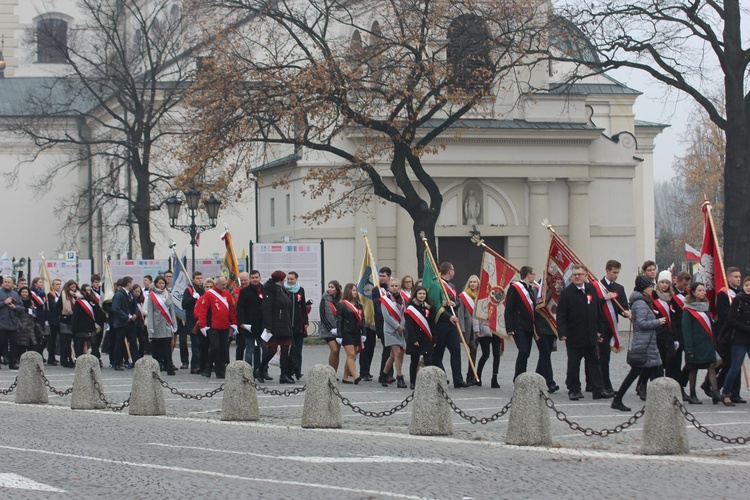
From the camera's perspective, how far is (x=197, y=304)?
23516 mm

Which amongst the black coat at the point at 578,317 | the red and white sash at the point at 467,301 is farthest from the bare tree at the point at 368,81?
the black coat at the point at 578,317

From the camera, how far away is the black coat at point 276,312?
21578mm

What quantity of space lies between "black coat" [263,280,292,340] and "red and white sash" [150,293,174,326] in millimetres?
3976

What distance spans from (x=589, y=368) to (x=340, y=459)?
6995 millimetres

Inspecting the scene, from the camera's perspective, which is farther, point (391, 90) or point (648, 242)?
point (648, 242)

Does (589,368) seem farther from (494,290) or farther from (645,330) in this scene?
(494,290)

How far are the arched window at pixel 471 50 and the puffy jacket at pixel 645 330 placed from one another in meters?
15.6

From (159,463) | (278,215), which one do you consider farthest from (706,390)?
(278,215)

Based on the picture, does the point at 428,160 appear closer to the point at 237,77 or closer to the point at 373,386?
the point at 237,77

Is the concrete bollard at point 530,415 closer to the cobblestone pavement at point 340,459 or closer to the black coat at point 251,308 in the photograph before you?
the cobblestone pavement at point 340,459

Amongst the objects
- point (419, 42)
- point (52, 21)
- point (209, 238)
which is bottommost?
point (209, 238)

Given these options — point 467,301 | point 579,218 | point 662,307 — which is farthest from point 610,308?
point 579,218

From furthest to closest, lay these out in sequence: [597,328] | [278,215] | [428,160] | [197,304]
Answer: [278,215] → [428,160] → [197,304] → [597,328]

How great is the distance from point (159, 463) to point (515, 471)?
320 cm
